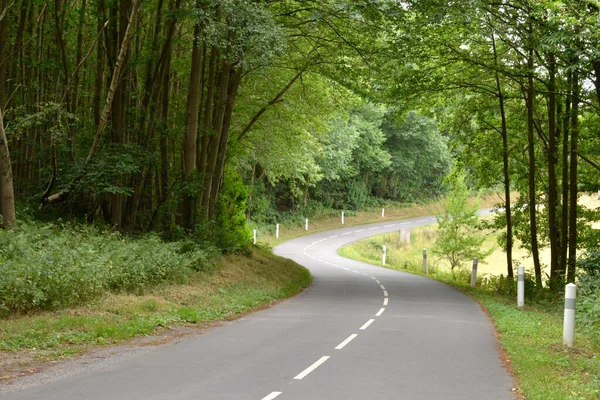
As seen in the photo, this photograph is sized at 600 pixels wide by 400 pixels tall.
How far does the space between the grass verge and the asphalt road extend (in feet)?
3.06

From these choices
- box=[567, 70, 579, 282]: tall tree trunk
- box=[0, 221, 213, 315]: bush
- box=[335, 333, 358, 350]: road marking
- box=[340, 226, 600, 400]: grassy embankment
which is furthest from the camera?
box=[567, 70, 579, 282]: tall tree trunk

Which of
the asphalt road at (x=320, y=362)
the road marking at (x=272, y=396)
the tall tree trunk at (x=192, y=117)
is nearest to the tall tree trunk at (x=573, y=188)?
the asphalt road at (x=320, y=362)

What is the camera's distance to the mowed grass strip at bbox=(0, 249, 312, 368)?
9398mm

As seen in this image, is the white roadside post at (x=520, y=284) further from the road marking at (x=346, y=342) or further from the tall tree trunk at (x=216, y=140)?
the tall tree trunk at (x=216, y=140)

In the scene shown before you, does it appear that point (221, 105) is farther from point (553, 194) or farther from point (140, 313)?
point (553, 194)

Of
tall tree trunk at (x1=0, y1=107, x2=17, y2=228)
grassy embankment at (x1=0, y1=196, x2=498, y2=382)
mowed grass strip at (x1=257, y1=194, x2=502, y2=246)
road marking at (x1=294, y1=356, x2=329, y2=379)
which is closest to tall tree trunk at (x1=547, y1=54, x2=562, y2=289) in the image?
grassy embankment at (x1=0, y1=196, x2=498, y2=382)

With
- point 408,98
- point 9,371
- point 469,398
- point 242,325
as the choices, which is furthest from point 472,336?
point 408,98

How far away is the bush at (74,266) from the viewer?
10891mm

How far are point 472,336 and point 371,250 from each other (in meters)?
36.4

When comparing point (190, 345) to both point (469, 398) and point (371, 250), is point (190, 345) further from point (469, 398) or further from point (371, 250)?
point (371, 250)

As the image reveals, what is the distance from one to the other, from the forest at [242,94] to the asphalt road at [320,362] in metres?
5.94

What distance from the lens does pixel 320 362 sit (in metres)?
9.18

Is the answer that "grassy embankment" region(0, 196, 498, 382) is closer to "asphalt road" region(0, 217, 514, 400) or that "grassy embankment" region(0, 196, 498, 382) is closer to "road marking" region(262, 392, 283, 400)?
"asphalt road" region(0, 217, 514, 400)

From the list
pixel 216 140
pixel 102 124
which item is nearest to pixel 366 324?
pixel 102 124
